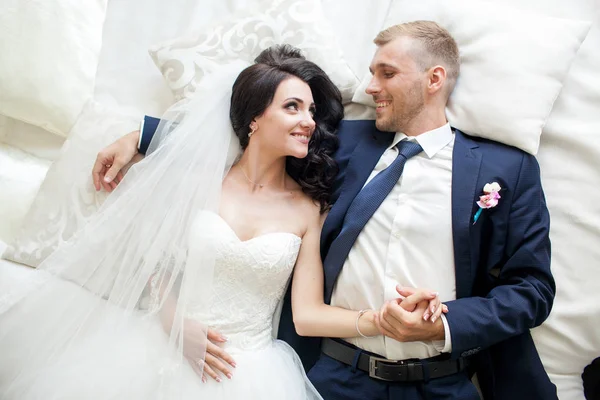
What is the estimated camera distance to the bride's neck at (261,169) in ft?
6.85

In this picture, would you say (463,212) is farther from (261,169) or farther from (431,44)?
(261,169)

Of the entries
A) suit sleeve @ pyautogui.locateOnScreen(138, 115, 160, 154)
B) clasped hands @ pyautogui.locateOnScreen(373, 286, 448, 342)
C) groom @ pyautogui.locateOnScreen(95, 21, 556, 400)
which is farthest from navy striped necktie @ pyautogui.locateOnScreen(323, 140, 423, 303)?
suit sleeve @ pyautogui.locateOnScreen(138, 115, 160, 154)

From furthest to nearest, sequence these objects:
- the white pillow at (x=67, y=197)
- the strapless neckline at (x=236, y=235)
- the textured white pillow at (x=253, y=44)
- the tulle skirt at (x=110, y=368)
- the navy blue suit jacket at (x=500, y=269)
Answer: the textured white pillow at (x=253, y=44) → the white pillow at (x=67, y=197) → the strapless neckline at (x=236, y=235) → the navy blue suit jacket at (x=500, y=269) → the tulle skirt at (x=110, y=368)

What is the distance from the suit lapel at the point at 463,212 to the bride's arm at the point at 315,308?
1.03 feet

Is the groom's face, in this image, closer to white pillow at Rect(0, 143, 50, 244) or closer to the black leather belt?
the black leather belt

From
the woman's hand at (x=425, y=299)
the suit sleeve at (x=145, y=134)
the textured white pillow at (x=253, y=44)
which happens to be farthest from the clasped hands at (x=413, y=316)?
the suit sleeve at (x=145, y=134)

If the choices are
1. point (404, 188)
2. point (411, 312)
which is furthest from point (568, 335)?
point (404, 188)

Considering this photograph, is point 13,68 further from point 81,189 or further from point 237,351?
point 237,351

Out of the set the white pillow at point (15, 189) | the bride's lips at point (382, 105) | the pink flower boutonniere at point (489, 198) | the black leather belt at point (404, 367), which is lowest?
the black leather belt at point (404, 367)

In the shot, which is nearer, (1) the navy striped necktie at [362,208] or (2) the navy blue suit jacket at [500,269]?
(2) the navy blue suit jacket at [500,269]

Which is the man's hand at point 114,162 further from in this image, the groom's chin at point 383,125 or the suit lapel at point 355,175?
the groom's chin at point 383,125

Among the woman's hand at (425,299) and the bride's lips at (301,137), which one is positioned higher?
the bride's lips at (301,137)

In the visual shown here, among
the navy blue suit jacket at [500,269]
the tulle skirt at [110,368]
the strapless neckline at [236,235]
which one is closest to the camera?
the tulle skirt at [110,368]

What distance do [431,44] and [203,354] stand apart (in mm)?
1295
